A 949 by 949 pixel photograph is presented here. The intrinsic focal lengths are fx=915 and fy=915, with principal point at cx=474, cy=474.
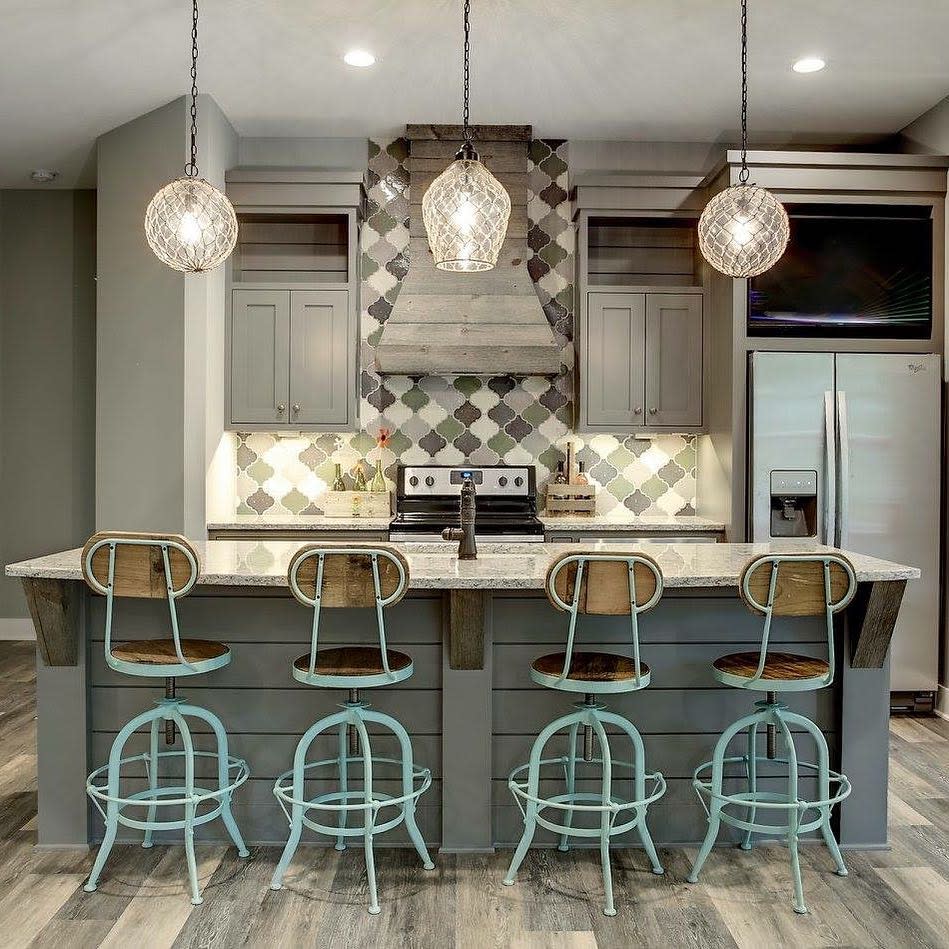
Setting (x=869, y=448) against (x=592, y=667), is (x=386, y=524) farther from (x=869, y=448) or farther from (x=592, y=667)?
(x=869, y=448)

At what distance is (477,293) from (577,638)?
7.90 ft

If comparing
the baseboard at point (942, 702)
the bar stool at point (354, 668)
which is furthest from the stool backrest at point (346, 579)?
the baseboard at point (942, 702)

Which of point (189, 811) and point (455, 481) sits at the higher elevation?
point (455, 481)

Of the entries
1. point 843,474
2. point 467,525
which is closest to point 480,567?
point 467,525

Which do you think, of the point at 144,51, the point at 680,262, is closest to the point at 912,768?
the point at 680,262

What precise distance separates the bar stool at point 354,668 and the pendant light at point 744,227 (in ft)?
5.11

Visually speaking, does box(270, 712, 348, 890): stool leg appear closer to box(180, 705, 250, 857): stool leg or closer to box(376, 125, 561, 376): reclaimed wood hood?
box(180, 705, 250, 857): stool leg

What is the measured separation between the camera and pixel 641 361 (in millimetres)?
4883

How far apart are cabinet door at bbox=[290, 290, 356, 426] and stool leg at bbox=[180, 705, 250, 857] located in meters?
2.32

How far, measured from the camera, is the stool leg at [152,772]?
8.99 feet

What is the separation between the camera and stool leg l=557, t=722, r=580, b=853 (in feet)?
9.04

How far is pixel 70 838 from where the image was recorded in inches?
112

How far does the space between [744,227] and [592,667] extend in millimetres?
1532

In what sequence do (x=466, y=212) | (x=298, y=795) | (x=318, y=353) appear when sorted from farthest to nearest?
(x=318, y=353), (x=466, y=212), (x=298, y=795)
